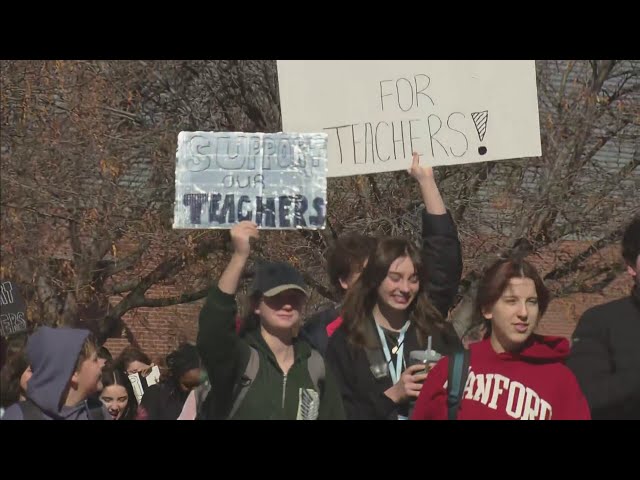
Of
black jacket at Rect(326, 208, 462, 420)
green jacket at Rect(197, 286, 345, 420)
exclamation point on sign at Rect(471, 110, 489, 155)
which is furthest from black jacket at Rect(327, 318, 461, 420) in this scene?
exclamation point on sign at Rect(471, 110, 489, 155)

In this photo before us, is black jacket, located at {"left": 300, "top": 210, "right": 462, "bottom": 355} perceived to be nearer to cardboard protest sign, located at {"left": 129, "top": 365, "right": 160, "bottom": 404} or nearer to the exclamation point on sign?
the exclamation point on sign

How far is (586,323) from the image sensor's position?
5168 millimetres

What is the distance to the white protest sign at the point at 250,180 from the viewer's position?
532 cm

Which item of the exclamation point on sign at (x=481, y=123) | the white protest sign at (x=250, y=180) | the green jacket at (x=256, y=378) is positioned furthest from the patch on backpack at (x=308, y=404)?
the exclamation point on sign at (x=481, y=123)

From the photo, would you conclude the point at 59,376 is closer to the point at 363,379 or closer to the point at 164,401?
the point at 164,401

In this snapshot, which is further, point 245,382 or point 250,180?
point 250,180

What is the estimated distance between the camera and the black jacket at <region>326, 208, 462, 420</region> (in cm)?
505

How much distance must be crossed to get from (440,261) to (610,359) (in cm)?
84

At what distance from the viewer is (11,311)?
22.5 ft

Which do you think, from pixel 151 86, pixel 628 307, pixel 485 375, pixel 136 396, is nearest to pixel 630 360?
pixel 628 307

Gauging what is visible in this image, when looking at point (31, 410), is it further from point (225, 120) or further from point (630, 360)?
point (225, 120)

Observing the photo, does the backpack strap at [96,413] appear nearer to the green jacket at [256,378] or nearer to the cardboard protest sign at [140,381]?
the green jacket at [256,378]

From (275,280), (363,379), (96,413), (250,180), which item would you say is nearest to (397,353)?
(363,379)

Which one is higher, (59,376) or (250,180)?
(250,180)
